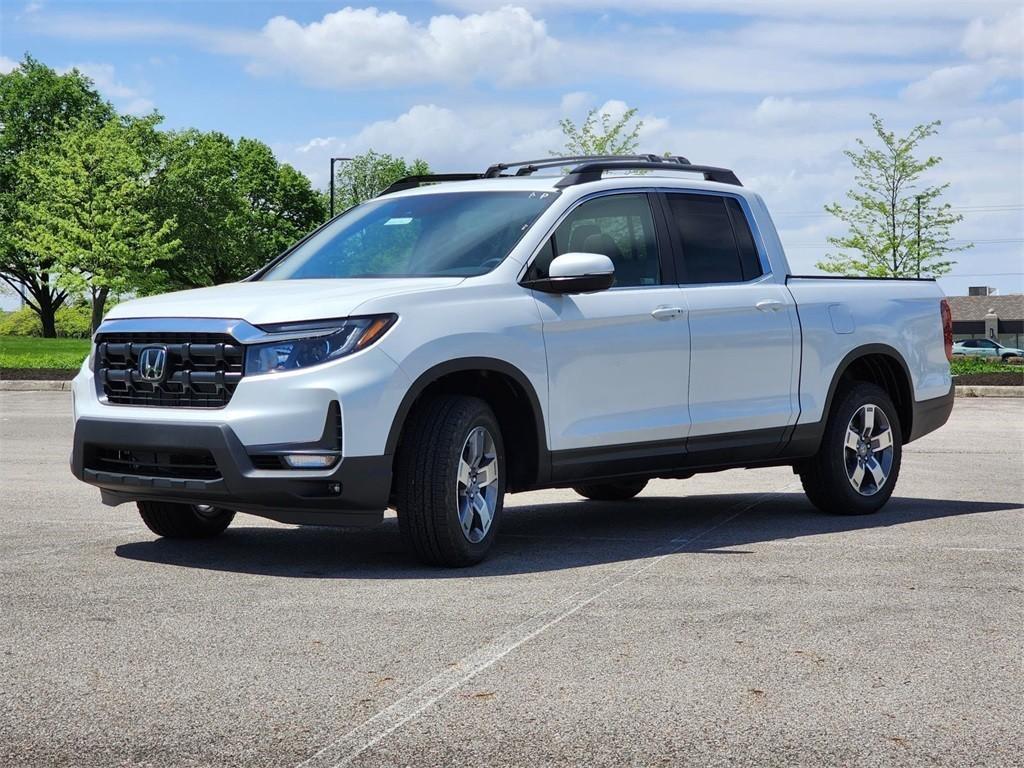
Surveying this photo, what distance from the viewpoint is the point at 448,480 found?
7.20 meters

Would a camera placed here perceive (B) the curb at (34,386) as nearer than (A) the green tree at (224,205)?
Yes

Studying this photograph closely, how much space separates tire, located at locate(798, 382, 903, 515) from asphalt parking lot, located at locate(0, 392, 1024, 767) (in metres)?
0.23

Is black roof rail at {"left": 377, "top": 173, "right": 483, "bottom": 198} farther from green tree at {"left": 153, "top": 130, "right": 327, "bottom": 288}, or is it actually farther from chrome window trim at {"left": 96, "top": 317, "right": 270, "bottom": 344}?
green tree at {"left": 153, "top": 130, "right": 327, "bottom": 288}

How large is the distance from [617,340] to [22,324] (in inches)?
3594

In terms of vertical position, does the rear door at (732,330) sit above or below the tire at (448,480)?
above

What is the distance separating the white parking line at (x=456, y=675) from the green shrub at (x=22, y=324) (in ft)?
293

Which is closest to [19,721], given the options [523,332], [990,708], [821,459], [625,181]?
[990,708]

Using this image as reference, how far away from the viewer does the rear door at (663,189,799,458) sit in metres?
8.66

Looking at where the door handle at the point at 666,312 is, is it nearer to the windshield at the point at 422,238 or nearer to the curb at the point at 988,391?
the windshield at the point at 422,238

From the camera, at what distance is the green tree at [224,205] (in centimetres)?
7431

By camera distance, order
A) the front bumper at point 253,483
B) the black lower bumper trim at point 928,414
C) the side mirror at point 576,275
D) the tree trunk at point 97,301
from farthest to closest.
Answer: the tree trunk at point 97,301, the black lower bumper trim at point 928,414, the side mirror at point 576,275, the front bumper at point 253,483

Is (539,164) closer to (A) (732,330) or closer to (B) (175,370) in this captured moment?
(A) (732,330)

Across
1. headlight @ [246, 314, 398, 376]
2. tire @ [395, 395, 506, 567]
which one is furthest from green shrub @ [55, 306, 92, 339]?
headlight @ [246, 314, 398, 376]

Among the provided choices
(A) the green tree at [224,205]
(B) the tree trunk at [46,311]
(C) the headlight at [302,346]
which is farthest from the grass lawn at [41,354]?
(C) the headlight at [302,346]
